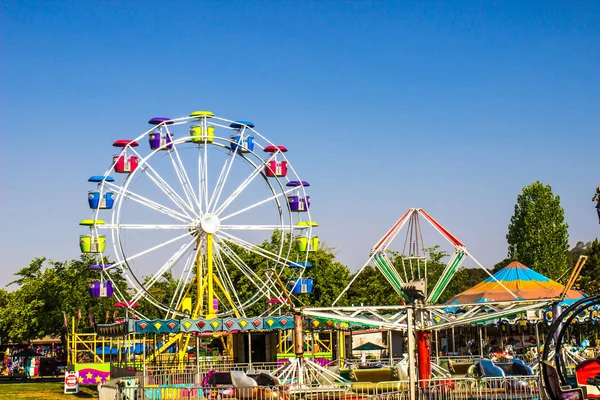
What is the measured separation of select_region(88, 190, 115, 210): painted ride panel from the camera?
3709 cm

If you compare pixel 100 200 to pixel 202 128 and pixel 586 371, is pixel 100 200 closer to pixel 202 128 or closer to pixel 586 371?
pixel 202 128

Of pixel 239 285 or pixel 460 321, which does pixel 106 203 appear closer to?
pixel 460 321

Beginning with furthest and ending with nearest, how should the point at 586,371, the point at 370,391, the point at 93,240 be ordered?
the point at 93,240 → the point at 370,391 → the point at 586,371

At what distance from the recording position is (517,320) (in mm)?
36531

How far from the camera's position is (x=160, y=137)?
3881cm

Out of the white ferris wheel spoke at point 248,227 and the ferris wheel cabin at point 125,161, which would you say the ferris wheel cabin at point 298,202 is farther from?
the ferris wheel cabin at point 125,161

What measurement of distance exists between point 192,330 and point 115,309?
29899 mm

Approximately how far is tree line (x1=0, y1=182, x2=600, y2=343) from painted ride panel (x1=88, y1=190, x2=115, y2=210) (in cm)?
2103

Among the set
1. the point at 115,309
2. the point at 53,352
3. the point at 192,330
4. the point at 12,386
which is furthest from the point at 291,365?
the point at 53,352

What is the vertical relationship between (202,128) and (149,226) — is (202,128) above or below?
above

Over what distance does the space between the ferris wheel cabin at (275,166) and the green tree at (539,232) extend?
1376 inches

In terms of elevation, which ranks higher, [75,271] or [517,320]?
[75,271]

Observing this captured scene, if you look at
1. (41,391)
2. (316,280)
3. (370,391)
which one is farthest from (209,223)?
(316,280)

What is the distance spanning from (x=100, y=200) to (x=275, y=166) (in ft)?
29.3
